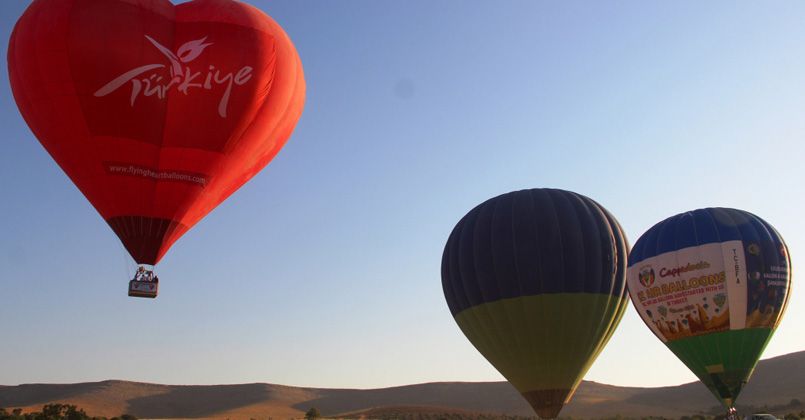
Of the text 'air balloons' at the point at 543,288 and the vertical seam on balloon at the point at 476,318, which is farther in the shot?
the vertical seam on balloon at the point at 476,318

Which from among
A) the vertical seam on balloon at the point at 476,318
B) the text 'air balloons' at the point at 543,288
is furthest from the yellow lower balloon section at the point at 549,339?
the vertical seam on balloon at the point at 476,318

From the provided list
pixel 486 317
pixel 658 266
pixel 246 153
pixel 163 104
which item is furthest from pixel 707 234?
pixel 163 104

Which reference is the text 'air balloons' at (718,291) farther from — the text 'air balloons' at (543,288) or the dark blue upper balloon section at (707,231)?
the text 'air balloons' at (543,288)

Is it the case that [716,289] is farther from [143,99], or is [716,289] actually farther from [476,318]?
[143,99]

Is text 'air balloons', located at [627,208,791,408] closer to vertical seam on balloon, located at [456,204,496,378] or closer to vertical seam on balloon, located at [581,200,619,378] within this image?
vertical seam on balloon, located at [581,200,619,378]

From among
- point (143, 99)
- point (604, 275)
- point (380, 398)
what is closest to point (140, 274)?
point (143, 99)

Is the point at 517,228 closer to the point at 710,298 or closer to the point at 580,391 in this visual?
the point at 710,298

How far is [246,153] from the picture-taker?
2080 centimetres

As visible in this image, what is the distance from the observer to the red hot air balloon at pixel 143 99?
18719 millimetres

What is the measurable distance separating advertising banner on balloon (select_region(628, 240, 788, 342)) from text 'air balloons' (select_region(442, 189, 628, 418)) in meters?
2.17

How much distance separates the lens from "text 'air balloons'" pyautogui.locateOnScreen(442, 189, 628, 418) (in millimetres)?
24656

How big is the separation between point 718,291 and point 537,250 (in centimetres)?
593

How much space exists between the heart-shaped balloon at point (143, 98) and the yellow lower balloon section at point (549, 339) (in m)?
11.0

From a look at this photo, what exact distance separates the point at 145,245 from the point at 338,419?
39.5 m
